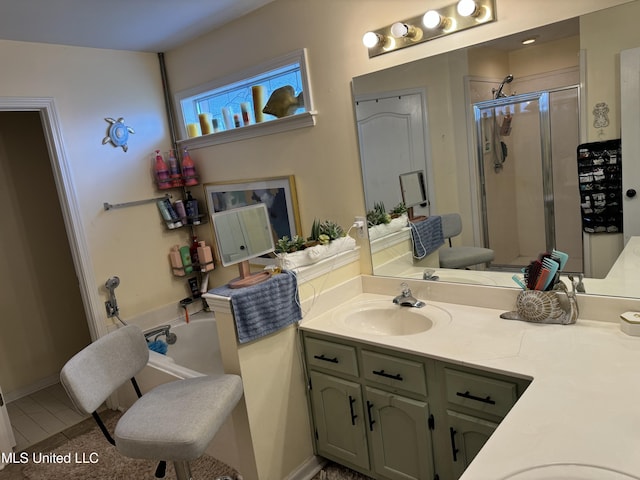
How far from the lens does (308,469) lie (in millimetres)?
2217

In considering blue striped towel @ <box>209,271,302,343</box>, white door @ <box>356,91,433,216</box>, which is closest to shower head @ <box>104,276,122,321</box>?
blue striped towel @ <box>209,271,302,343</box>

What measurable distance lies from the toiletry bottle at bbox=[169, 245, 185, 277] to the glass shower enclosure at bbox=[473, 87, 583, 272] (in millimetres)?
2205

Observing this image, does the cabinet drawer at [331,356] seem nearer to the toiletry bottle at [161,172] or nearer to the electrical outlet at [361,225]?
the electrical outlet at [361,225]

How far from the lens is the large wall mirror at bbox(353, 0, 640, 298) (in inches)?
67.0

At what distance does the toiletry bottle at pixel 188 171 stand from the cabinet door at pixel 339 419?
1765 mm

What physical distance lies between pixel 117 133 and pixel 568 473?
304 cm

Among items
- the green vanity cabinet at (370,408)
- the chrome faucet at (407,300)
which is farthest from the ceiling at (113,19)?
the green vanity cabinet at (370,408)

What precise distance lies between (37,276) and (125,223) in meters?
1.04

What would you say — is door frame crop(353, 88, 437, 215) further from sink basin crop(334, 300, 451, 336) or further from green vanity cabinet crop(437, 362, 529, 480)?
green vanity cabinet crop(437, 362, 529, 480)

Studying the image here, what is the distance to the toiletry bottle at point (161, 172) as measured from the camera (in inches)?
127

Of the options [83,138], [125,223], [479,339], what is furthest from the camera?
[125,223]

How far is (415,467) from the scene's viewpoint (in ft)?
6.09

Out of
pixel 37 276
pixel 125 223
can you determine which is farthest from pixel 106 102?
pixel 37 276

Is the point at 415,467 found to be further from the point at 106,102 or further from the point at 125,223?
the point at 106,102
